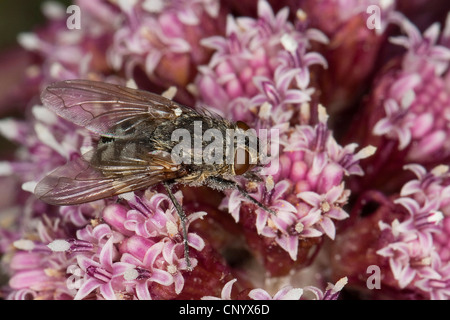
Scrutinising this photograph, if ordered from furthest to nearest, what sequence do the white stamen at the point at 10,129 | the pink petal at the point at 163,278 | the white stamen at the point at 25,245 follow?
the white stamen at the point at 10,129, the white stamen at the point at 25,245, the pink petal at the point at 163,278

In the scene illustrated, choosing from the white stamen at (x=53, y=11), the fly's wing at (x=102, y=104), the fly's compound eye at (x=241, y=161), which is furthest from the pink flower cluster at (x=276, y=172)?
the white stamen at (x=53, y=11)

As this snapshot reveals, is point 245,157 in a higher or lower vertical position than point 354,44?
lower

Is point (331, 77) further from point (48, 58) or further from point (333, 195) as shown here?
point (48, 58)

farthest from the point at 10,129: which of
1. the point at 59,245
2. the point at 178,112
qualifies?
the point at 178,112

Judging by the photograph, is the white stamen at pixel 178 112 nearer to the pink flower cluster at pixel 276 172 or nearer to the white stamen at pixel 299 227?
the pink flower cluster at pixel 276 172

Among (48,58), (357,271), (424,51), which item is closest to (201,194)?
(357,271)
